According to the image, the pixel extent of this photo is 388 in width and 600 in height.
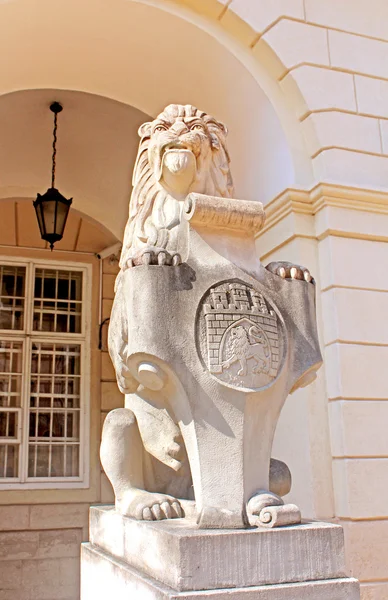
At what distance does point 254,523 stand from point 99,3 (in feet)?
14.0

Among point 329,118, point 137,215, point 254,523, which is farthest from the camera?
point 329,118

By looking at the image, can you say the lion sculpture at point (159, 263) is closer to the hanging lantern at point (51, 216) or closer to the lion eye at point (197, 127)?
the lion eye at point (197, 127)

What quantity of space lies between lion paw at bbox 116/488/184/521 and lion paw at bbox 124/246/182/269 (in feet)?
2.81

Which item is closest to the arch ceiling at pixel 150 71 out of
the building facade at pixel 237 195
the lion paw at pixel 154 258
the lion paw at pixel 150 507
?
the building facade at pixel 237 195

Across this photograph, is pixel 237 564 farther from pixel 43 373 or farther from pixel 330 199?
pixel 43 373

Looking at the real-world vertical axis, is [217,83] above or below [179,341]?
above

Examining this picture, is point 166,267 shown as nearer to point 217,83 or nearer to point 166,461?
point 166,461

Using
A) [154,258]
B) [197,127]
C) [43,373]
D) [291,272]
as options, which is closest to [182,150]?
[197,127]

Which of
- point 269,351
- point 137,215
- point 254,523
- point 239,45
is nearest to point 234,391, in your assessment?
point 269,351

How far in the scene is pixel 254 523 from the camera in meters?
2.04

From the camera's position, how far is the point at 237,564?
187 centimetres

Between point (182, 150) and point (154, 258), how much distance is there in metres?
0.58

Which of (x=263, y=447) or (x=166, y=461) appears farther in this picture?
(x=166, y=461)

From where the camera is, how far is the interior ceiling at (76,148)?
21.0ft
